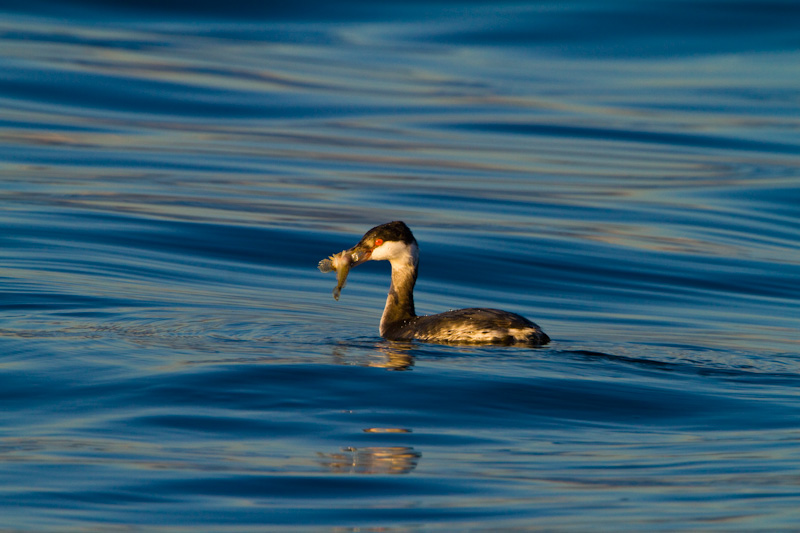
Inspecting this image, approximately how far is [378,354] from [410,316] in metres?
1.25

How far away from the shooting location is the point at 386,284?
52.5 feet

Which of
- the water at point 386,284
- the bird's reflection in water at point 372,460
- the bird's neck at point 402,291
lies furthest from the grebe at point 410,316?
the bird's reflection in water at point 372,460

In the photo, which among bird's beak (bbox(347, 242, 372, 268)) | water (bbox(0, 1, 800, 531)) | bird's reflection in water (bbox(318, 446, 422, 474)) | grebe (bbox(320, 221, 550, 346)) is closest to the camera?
water (bbox(0, 1, 800, 531))

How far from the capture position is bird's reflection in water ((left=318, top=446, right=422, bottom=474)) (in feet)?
24.5

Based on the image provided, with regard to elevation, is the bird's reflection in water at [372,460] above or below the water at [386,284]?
below

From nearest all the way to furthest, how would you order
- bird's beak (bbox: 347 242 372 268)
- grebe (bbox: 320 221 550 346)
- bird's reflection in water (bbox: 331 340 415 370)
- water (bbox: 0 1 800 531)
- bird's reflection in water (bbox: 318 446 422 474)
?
water (bbox: 0 1 800 531)
bird's reflection in water (bbox: 318 446 422 474)
bird's reflection in water (bbox: 331 340 415 370)
grebe (bbox: 320 221 550 346)
bird's beak (bbox: 347 242 372 268)

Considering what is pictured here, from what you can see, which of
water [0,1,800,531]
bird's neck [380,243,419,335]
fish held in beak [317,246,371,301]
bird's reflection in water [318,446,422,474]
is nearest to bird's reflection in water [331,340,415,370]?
water [0,1,800,531]

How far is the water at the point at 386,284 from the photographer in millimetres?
7250

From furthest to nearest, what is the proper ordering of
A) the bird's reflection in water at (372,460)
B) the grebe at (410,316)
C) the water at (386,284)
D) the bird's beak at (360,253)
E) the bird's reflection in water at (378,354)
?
1. the bird's beak at (360,253)
2. the grebe at (410,316)
3. the bird's reflection in water at (378,354)
4. the bird's reflection in water at (372,460)
5. the water at (386,284)

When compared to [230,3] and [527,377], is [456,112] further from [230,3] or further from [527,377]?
[527,377]

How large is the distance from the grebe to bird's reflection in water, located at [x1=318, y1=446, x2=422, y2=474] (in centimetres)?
297

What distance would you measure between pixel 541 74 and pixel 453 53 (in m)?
4.20

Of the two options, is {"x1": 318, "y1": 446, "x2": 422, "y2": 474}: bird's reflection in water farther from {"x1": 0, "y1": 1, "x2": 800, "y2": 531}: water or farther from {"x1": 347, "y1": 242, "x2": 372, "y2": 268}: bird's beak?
{"x1": 347, "y1": 242, "x2": 372, "y2": 268}: bird's beak

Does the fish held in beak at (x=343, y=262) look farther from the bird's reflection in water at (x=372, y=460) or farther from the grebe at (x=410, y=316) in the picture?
the bird's reflection in water at (x=372, y=460)
